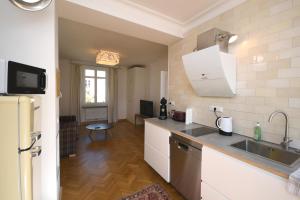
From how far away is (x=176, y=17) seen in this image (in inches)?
85.6

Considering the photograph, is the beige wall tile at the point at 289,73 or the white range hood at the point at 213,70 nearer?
the beige wall tile at the point at 289,73

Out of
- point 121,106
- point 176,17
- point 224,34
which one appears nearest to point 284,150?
point 224,34

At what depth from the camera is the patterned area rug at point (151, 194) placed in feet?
5.84

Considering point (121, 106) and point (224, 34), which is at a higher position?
point (224, 34)

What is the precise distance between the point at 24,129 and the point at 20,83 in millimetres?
313

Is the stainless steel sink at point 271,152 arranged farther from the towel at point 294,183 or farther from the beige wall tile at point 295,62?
the beige wall tile at point 295,62

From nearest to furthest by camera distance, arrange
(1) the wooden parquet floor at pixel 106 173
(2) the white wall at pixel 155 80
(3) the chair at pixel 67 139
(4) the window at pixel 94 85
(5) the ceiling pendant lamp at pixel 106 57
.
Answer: (1) the wooden parquet floor at pixel 106 173
(3) the chair at pixel 67 139
(5) the ceiling pendant lamp at pixel 106 57
(2) the white wall at pixel 155 80
(4) the window at pixel 94 85

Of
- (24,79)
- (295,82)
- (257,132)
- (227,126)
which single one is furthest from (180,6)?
(24,79)

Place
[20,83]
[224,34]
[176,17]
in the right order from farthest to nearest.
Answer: [176,17], [224,34], [20,83]

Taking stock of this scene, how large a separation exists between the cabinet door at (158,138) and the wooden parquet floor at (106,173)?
0.50 metres

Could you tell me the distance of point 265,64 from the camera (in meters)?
1.46

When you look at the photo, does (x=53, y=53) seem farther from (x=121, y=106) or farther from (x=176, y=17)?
(x=121, y=106)

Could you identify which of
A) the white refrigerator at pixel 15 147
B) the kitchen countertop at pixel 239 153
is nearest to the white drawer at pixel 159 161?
the kitchen countertop at pixel 239 153

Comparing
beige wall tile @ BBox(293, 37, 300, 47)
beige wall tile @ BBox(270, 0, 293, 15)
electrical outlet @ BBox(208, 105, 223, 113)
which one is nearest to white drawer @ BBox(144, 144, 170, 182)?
electrical outlet @ BBox(208, 105, 223, 113)
